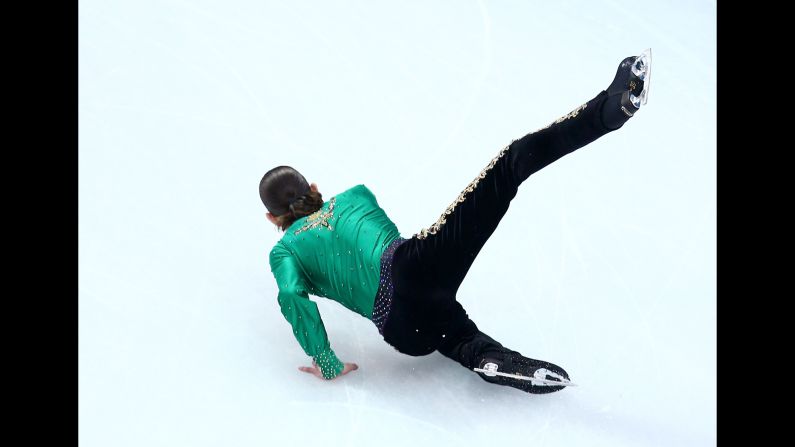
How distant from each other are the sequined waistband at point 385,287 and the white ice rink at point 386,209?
0.25 metres

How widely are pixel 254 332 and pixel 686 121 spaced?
258 centimetres

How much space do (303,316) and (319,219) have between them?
359mm

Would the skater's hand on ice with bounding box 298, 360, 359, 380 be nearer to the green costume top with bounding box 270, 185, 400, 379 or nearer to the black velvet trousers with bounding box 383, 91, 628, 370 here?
the green costume top with bounding box 270, 185, 400, 379

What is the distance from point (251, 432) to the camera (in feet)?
A: 10.5

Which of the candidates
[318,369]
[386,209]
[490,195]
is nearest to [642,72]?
[490,195]

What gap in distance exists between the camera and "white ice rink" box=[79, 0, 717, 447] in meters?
3.34

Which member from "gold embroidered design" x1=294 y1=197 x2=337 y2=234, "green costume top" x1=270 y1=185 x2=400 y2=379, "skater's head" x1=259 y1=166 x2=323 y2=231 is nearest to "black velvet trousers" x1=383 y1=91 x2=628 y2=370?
"green costume top" x1=270 y1=185 x2=400 y2=379

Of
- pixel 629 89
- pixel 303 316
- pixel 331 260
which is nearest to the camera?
pixel 629 89

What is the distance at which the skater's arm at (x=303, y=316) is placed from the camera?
333 centimetres

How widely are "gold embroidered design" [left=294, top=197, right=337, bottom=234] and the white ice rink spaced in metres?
0.48

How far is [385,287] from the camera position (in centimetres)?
338

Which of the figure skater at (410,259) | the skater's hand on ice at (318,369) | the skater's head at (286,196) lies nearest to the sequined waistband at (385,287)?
the figure skater at (410,259)

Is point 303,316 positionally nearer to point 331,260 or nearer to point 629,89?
point 331,260

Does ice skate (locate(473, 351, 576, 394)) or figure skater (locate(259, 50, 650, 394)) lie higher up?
figure skater (locate(259, 50, 650, 394))
